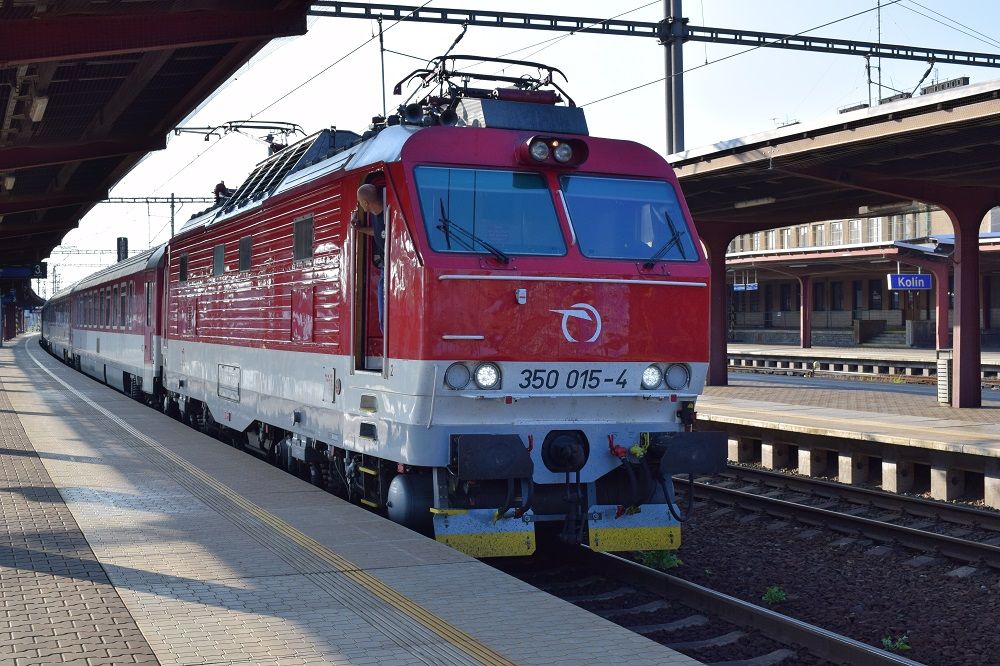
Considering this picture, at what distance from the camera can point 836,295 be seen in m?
53.5

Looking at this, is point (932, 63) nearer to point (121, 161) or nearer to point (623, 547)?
point (121, 161)

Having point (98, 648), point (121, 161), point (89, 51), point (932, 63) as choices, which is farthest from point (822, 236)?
point (98, 648)

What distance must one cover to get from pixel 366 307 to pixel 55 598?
11.0 ft

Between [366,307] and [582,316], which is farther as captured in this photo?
[366,307]

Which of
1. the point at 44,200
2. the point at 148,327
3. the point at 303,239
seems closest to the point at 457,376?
the point at 303,239

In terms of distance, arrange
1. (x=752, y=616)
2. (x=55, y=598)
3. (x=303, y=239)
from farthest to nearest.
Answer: (x=303, y=239) < (x=752, y=616) < (x=55, y=598)

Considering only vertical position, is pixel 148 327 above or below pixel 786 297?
below

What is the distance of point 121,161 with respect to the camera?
21.3 metres

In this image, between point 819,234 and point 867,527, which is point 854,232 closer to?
point 819,234

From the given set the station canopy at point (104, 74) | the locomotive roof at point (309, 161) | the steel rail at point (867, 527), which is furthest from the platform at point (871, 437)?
the station canopy at point (104, 74)

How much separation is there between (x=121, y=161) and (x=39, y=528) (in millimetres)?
14295

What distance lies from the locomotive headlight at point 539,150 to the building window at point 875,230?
50.2m

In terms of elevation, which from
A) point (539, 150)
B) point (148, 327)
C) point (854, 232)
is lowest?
point (148, 327)

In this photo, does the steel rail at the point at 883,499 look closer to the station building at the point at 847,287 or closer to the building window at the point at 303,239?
the building window at the point at 303,239
